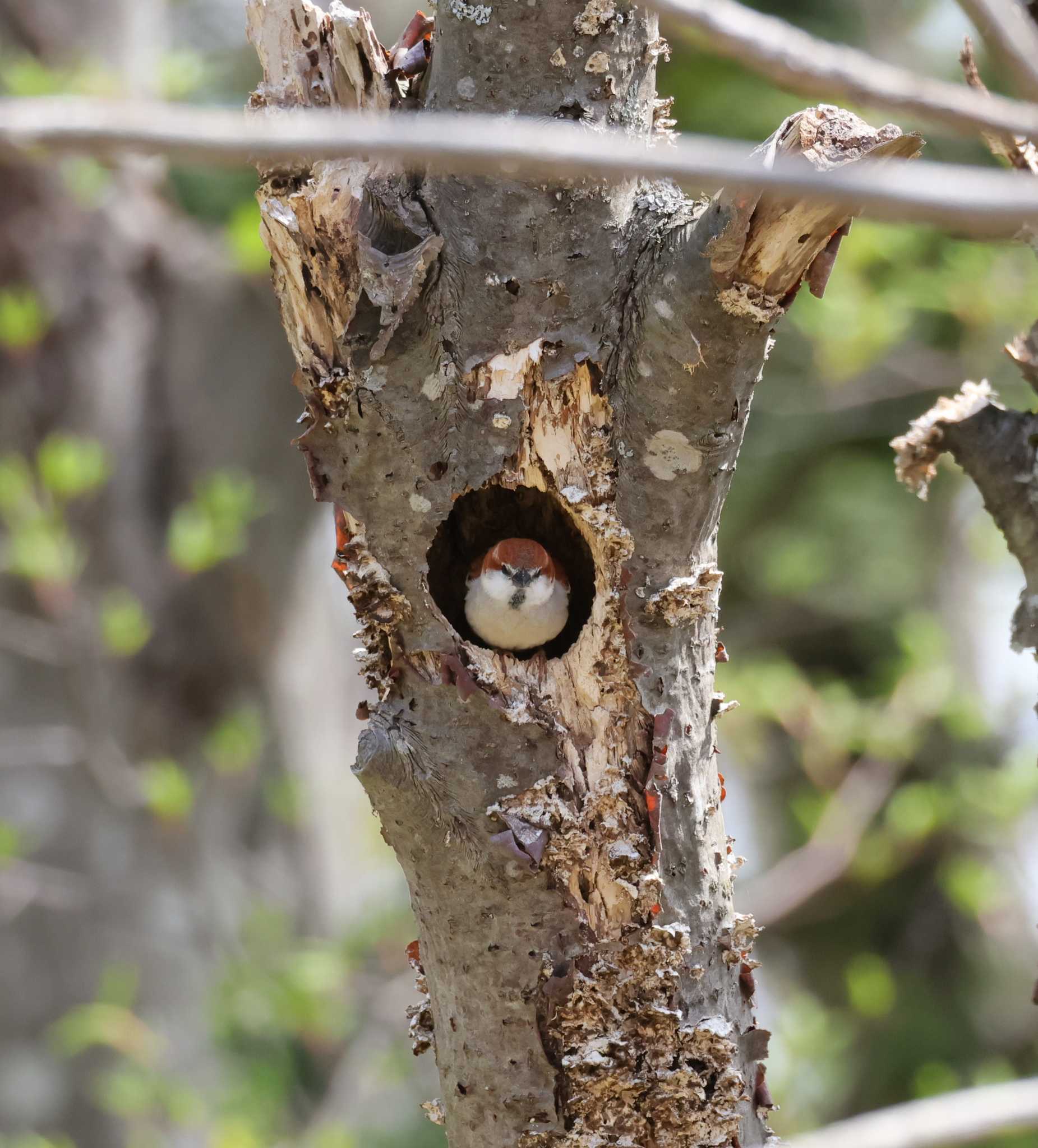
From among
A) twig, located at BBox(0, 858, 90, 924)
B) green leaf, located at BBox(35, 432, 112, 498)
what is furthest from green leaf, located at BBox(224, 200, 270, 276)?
twig, located at BBox(0, 858, 90, 924)

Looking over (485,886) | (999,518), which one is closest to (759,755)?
(999,518)

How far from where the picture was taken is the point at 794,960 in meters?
6.99

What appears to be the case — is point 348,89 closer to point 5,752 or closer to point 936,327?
point 5,752

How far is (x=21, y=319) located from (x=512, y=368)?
2.91 metres

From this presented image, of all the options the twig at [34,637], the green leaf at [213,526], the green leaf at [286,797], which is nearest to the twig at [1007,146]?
the green leaf at [213,526]

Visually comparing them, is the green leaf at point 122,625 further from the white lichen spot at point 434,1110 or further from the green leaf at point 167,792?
the white lichen spot at point 434,1110

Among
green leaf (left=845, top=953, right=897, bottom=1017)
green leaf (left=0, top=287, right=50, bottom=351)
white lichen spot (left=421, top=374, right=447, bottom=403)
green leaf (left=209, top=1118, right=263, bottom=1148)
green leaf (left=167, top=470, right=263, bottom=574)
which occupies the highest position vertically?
green leaf (left=0, top=287, right=50, bottom=351)

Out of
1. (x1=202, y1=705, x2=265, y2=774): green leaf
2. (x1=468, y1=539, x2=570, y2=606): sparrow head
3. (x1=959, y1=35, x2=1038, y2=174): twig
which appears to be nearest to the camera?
(x1=959, y1=35, x2=1038, y2=174): twig

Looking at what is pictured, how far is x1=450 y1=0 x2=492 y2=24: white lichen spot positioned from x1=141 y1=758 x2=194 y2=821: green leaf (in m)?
3.17

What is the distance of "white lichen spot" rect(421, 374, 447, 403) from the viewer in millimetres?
1784

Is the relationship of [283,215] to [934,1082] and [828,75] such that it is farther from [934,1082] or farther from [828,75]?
[934,1082]

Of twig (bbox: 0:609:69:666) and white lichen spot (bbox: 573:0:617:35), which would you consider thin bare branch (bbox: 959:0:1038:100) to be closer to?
white lichen spot (bbox: 573:0:617:35)

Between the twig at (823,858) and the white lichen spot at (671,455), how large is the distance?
2.84 m

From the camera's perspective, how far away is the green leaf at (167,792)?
168 inches
